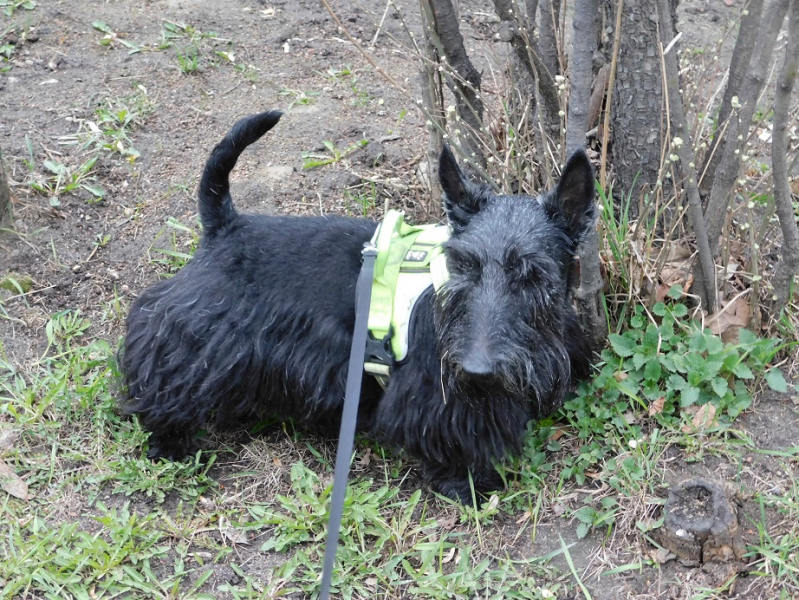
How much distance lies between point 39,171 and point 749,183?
150 inches

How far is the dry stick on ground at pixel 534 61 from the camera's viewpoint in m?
3.38

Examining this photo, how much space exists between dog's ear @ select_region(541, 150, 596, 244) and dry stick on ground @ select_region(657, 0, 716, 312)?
0.46m

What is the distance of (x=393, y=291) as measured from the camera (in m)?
2.99

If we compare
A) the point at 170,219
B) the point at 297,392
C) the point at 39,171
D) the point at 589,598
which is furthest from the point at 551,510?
the point at 39,171

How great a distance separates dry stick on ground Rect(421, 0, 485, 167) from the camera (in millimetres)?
3521

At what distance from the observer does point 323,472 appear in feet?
10.8

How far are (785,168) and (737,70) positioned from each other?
57 cm

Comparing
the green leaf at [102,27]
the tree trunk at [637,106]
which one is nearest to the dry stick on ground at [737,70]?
the tree trunk at [637,106]

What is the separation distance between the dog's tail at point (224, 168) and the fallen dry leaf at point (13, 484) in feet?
4.03

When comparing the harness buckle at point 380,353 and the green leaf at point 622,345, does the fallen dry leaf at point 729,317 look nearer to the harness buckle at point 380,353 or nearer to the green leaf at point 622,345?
the green leaf at point 622,345

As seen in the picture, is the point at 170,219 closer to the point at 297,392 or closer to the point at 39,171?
the point at 39,171

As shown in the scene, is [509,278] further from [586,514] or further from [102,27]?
[102,27]

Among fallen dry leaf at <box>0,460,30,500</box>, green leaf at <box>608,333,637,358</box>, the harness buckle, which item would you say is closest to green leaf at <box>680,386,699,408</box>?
green leaf at <box>608,333,637,358</box>

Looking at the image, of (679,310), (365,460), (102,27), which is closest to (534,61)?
(679,310)
